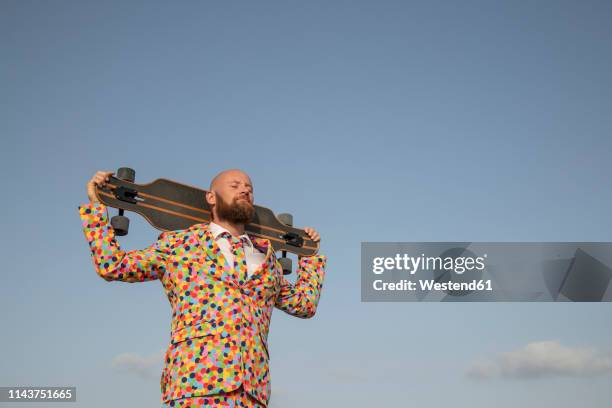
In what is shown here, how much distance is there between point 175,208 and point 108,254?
74 centimetres

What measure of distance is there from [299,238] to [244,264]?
1.08m

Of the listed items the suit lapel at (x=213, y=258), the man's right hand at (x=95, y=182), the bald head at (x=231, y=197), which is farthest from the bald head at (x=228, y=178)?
the man's right hand at (x=95, y=182)

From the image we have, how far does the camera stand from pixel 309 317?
18.5 feet

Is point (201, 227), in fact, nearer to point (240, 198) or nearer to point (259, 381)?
point (240, 198)

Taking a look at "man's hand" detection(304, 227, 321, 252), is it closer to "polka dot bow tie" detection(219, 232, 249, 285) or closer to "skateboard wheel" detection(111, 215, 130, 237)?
"polka dot bow tie" detection(219, 232, 249, 285)

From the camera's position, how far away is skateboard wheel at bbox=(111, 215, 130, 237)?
473 cm

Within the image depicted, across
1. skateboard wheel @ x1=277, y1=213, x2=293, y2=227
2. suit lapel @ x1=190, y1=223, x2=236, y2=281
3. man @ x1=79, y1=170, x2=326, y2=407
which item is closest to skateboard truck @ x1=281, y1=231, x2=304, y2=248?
skateboard wheel @ x1=277, y1=213, x2=293, y2=227

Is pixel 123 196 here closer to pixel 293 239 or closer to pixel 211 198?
pixel 211 198

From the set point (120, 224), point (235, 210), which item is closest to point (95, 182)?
point (120, 224)

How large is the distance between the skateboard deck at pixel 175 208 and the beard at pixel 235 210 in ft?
0.84

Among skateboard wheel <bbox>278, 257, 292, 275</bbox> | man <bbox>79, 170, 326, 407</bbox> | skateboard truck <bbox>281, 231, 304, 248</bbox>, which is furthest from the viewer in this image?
skateboard truck <bbox>281, 231, 304, 248</bbox>

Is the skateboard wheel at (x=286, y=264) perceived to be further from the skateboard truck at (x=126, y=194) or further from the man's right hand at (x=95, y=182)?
the man's right hand at (x=95, y=182)

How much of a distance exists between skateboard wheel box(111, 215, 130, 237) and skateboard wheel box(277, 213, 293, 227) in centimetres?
153

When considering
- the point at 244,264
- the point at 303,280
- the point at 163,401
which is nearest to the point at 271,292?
the point at 244,264
